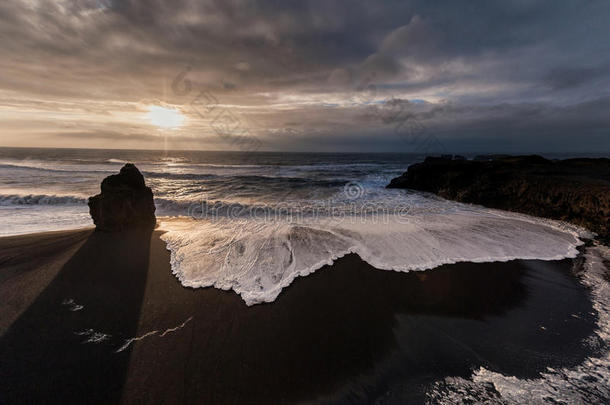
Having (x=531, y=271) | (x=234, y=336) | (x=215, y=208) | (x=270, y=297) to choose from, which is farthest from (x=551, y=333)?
(x=215, y=208)

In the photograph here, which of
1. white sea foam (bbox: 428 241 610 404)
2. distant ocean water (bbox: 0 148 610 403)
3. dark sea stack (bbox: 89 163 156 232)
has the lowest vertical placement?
white sea foam (bbox: 428 241 610 404)

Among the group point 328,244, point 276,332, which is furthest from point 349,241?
point 276,332

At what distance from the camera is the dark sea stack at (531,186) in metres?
11.3

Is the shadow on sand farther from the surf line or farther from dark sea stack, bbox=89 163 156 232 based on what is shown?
dark sea stack, bbox=89 163 156 232

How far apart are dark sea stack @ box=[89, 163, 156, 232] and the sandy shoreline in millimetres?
2509

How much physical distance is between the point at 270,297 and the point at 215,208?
1022cm

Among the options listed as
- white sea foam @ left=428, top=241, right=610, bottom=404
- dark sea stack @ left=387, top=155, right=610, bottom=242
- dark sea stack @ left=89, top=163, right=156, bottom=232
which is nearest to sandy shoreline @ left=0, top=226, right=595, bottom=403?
white sea foam @ left=428, top=241, right=610, bottom=404

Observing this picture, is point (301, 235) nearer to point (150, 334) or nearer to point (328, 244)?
point (328, 244)

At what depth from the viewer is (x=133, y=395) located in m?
3.21

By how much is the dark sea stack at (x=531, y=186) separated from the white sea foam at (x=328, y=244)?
130 cm

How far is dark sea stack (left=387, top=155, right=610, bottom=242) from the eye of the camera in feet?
37.1

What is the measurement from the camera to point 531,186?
1448cm

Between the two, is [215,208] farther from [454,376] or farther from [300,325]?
[454,376]

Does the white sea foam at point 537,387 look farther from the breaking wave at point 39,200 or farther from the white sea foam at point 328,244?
the breaking wave at point 39,200
